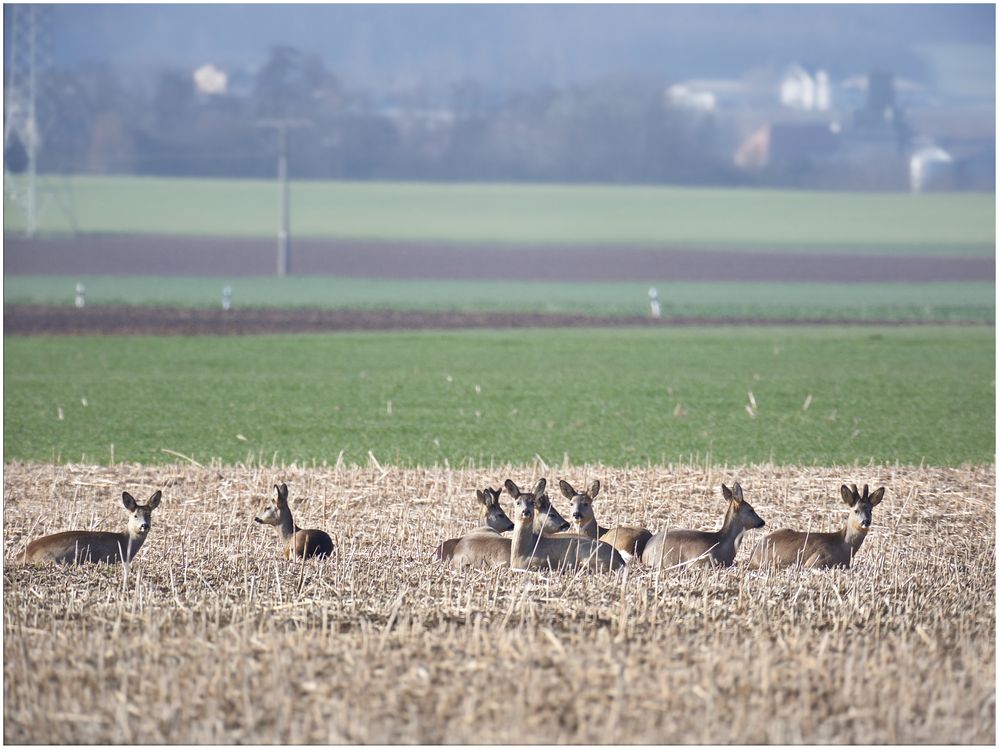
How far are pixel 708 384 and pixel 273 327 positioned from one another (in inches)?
Answer: 724

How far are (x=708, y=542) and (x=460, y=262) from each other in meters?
82.9

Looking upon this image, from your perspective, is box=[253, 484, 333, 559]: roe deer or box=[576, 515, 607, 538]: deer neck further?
box=[576, 515, 607, 538]: deer neck

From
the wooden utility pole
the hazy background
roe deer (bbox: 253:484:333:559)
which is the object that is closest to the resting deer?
roe deer (bbox: 253:484:333:559)

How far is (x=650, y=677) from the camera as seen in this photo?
8102mm

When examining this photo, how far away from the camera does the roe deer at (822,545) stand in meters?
11.2

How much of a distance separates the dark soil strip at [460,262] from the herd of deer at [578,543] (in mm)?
68065

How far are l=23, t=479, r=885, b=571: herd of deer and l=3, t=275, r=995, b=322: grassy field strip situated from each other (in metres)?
37.3

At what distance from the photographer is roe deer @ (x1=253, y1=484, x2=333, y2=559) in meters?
11.5

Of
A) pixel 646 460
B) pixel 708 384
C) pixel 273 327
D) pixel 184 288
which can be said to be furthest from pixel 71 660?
pixel 184 288

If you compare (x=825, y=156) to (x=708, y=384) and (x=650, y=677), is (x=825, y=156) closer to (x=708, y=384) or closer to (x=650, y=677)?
(x=708, y=384)

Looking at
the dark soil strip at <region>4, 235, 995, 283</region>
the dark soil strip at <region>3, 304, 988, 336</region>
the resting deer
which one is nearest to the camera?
the resting deer

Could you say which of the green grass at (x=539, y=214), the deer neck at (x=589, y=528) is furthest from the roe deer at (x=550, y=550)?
the green grass at (x=539, y=214)

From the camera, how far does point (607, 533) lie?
39.1 feet

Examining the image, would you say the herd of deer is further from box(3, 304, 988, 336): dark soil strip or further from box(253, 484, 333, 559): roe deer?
box(3, 304, 988, 336): dark soil strip
